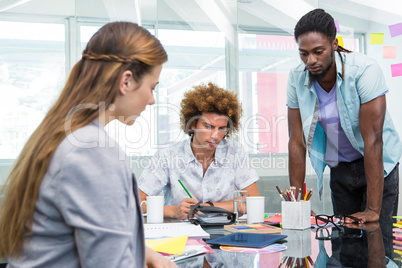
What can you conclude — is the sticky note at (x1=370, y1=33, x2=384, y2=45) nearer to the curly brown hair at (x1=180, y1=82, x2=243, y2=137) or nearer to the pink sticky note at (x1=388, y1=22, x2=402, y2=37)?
the pink sticky note at (x1=388, y1=22, x2=402, y2=37)

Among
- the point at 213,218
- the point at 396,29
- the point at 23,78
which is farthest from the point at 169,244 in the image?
the point at 23,78

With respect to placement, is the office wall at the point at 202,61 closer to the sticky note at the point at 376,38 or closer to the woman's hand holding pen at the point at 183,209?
the sticky note at the point at 376,38

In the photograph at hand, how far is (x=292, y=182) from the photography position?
1956mm

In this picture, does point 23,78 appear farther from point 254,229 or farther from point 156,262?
point 156,262

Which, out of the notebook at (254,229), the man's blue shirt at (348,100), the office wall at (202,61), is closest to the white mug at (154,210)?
the notebook at (254,229)

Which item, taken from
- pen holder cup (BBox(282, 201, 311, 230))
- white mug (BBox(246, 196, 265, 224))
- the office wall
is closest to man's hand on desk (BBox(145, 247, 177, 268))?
pen holder cup (BBox(282, 201, 311, 230))

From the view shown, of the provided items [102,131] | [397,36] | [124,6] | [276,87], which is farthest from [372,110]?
[124,6]

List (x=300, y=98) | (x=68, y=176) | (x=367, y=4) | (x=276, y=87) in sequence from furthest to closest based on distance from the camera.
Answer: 1. (x=276, y=87)
2. (x=367, y=4)
3. (x=300, y=98)
4. (x=68, y=176)

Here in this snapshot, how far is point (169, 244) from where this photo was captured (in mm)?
1094

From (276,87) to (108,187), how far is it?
10.1ft

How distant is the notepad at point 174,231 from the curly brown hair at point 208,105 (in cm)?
86

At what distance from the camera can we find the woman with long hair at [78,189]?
612mm

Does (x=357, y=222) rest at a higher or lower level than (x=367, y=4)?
lower

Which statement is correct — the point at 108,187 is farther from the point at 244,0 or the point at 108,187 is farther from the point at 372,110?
the point at 244,0
